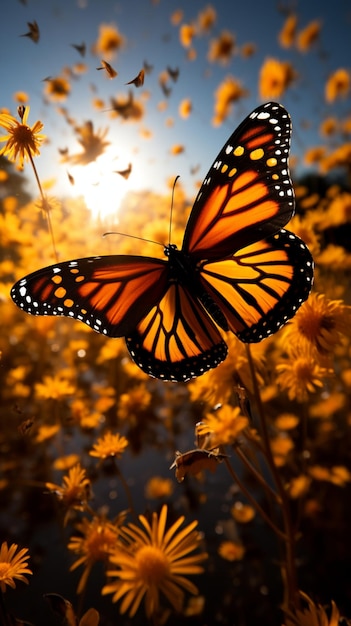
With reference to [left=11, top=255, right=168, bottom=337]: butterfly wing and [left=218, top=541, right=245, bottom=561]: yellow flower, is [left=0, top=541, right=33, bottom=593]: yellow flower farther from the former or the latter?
[left=218, top=541, right=245, bottom=561]: yellow flower

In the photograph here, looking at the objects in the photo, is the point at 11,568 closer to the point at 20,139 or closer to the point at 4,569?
the point at 4,569

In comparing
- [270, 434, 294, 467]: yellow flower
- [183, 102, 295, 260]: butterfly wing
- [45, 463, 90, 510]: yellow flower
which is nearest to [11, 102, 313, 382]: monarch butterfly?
[183, 102, 295, 260]: butterfly wing

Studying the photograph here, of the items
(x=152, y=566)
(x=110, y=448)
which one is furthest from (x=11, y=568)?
(x=110, y=448)

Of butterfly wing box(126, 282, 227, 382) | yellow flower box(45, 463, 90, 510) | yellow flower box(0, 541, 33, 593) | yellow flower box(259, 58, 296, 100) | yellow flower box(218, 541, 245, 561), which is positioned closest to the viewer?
yellow flower box(0, 541, 33, 593)

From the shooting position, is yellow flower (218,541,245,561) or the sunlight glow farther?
yellow flower (218,541,245,561)

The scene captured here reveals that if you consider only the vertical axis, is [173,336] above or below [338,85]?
below

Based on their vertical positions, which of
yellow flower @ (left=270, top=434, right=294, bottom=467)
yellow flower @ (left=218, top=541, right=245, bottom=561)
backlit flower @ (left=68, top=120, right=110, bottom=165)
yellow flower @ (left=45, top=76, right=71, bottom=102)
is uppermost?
yellow flower @ (left=45, top=76, right=71, bottom=102)

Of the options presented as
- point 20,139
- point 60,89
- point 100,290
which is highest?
point 60,89
